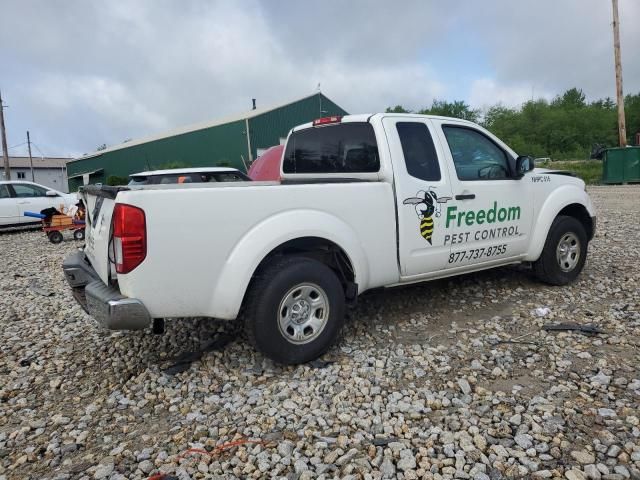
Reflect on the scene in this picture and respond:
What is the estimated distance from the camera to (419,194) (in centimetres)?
411

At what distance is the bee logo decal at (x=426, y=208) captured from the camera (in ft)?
13.5

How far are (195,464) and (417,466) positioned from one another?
1194 millimetres

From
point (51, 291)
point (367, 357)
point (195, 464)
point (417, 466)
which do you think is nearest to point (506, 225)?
point (367, 357)

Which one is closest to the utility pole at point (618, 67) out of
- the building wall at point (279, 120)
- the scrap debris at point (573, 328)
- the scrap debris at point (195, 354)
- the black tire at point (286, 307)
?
the building wall at point (279, 120)

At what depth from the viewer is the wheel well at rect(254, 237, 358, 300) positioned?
359cm

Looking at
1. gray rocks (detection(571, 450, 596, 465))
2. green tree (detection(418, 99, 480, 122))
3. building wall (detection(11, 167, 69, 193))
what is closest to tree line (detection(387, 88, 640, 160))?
green tree (detection(418, 99, 480, 122))

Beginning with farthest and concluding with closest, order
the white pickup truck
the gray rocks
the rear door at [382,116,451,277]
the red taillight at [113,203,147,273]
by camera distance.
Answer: the rear door at [382,116,451,277], the white pickup truck, the red taillight at [113,203,147,273], the gray rocks

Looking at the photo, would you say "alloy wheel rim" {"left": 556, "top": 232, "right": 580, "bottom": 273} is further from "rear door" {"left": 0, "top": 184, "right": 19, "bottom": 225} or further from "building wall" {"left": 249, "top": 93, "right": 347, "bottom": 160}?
"building wall" {"left": 249, "top": 93, "right": 347, "bottom": 160}

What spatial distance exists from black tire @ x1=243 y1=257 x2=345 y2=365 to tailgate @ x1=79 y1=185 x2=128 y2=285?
1.05m

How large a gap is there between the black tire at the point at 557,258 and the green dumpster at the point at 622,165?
17793mm

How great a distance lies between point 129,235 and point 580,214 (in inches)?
198

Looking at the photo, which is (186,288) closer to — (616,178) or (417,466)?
(417,466)

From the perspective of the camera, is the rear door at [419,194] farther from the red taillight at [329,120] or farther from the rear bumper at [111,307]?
the rear bumper at [111,307]

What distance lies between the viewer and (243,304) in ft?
11.7
